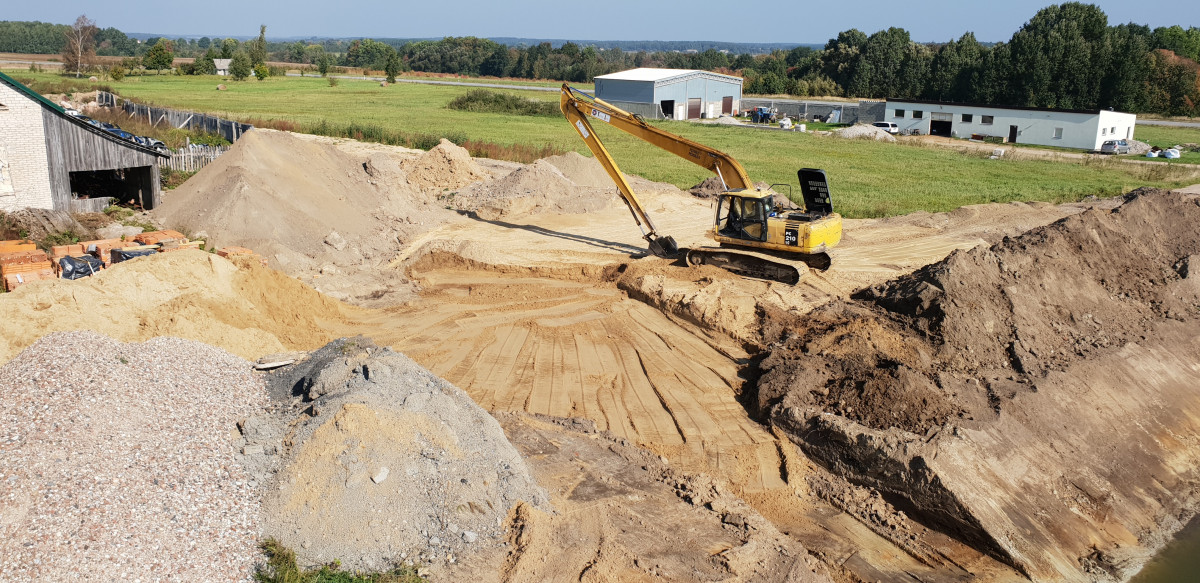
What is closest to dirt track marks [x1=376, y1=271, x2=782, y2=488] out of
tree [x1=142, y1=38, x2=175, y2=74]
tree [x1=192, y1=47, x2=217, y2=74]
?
tree [x1=142, y1=38, x2=175, y2=74]

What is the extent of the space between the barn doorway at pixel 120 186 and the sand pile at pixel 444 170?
7.72 m

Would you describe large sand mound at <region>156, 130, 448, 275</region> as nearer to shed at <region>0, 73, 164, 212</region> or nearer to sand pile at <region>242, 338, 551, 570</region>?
shed at <region>0, 73, 164, 212</region>

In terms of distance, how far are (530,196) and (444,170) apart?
160 inches

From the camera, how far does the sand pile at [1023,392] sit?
1025 cm

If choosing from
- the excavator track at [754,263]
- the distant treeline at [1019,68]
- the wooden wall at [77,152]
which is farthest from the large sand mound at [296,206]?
the distant treeline at [1019,68]

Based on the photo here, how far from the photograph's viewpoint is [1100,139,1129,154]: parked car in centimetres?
4331

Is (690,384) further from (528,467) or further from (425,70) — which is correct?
(425,70)

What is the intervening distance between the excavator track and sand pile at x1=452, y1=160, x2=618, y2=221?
675 centimetres

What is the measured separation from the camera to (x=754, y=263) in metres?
18.0

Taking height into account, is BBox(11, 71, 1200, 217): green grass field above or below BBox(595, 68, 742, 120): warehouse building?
below

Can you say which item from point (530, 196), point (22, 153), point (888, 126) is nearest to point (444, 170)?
point (530, 196)

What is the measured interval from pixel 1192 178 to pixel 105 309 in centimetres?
3730

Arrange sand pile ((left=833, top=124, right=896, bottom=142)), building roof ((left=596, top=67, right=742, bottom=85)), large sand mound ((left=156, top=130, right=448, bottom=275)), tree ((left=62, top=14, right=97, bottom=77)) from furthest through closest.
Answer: tree ((left=62, top=14, right=97, bottom=77)) → building roof ((left=596, top=67, right=742, bottom=85)) → sand pile ((left=833, top=124, right=896, bottom=142)) → large sand mound ((left=156, top=130, right=448, bottom=275))

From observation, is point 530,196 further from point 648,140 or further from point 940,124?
point 940,124
